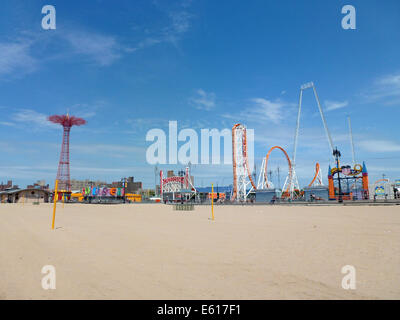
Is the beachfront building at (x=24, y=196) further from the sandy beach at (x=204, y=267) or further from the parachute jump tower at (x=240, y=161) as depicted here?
the sandy beach at (x=204, y=267)

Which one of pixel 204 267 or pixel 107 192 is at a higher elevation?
pixel 107 192

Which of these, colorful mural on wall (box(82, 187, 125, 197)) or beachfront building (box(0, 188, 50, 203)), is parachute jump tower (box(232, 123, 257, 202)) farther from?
→ beachfront building (box(0, 188, 50, 203))

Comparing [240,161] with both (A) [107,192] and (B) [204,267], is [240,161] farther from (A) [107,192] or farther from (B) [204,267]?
(B) [204,267]

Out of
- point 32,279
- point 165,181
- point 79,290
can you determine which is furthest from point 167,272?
point 165,181

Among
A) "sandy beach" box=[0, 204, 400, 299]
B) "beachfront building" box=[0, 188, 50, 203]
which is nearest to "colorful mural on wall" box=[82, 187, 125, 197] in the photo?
"beachfront building" box=[0, 188, 50, 203]

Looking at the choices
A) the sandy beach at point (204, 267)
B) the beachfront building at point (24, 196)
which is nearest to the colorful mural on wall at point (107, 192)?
the beachfront building at point (24, 196)

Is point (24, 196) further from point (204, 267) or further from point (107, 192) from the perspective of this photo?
point (204, 267)

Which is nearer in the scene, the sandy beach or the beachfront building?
the sandy beach

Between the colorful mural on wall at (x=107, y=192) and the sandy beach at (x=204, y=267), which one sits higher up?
the colorful mural on wall at (x=107, y=192)

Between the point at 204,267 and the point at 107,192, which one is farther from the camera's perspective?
the point at 107,192

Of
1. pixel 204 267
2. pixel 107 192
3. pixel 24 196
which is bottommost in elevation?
pixel 24 196

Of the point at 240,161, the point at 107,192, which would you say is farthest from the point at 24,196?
the point at 240,161

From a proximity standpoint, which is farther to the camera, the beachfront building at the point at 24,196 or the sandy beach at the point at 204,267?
the beachfront building at the point at 24,196
